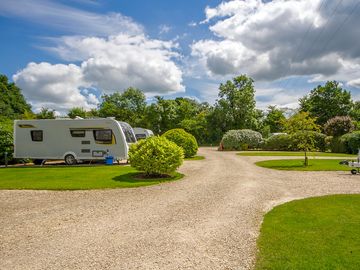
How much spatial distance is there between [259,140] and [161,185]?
25.5 m

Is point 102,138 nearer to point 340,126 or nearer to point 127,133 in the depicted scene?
point 127,133

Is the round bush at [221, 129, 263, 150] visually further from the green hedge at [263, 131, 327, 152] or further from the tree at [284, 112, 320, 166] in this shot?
the tree at [284, 112, 320, 166]

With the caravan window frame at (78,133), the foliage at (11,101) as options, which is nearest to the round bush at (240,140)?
the caravan window frame at (78,133)

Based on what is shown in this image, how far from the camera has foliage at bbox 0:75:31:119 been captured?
5191cm

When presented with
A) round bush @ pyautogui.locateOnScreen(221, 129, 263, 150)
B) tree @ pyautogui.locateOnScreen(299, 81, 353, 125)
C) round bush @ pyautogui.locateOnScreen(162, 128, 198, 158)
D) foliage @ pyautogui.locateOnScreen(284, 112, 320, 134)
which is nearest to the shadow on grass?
foliage @ pyautogui.locateOnScreen(284, 112, 320, 134)

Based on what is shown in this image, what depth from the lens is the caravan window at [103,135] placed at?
1875 centimetres

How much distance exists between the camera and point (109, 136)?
1877 centimetres

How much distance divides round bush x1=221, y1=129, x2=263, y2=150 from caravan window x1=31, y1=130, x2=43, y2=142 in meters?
20.6

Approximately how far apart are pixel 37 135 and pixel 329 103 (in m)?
48.6

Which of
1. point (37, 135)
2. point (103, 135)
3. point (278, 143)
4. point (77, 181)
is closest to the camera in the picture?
point (77, 181)

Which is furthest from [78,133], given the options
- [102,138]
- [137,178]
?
[137,178]

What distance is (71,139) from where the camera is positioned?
1917 centimetres

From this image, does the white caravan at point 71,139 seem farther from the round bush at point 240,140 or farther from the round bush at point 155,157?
the round bush at point 240,140

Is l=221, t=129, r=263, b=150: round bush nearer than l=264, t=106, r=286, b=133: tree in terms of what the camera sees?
Yes
